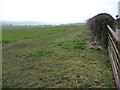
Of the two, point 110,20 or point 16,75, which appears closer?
point 16,75

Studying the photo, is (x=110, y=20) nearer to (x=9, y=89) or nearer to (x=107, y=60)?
(x=107, y=60)

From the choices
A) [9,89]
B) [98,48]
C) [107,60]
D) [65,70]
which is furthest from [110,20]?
[9,89]

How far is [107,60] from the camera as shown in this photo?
7418 millimetres

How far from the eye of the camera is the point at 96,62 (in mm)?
7184

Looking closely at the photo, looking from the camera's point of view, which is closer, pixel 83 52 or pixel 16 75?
pixel 16 75

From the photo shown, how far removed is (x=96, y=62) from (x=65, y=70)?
1067 millimetres

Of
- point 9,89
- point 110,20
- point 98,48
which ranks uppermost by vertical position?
point 110,20

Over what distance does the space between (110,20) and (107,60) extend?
203cm

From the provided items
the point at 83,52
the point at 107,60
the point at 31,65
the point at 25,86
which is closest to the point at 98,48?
the point at 83,52

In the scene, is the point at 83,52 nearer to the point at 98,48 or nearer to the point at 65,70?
the point at 98,48

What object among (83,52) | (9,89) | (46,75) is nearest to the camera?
(9,89)

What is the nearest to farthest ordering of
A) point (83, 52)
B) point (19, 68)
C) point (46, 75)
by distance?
1. point (46, 75)
2. point (19, 68)
3. point (83, 52)

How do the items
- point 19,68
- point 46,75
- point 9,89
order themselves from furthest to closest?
point 19,68, point 46,75, point 9,89

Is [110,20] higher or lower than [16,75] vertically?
higher
